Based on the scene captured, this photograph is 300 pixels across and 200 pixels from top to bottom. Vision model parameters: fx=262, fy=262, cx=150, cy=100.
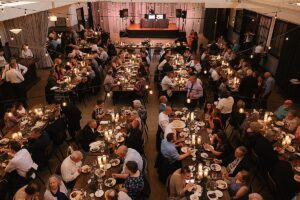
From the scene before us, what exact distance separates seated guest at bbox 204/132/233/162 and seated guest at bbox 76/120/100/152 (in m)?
2.58

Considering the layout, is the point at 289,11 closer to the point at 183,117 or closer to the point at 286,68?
the point at 286,68

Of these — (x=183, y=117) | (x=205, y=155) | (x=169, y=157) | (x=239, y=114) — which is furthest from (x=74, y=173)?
(x=239, y=114)

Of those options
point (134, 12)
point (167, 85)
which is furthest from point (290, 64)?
point (134, 12)

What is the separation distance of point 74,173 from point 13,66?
571cm

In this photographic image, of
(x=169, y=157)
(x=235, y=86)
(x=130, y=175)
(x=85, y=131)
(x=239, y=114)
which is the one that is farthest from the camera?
(x=235, y=86)

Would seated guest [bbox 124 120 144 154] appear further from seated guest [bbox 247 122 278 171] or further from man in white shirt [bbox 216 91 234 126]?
man in white shirt [bbox 216 91 234 126]

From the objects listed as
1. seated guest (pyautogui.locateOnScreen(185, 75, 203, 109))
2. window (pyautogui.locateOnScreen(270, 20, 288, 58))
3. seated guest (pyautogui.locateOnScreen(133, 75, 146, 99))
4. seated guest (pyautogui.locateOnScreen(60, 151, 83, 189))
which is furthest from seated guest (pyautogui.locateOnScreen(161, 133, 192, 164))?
window (pyautogui.locateOnScreen(270, 20, 288, 58))

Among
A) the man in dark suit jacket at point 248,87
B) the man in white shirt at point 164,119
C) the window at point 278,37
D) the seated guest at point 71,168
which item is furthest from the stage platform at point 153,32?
the seated guest at point 71,168

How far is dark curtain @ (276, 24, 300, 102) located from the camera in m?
9.85

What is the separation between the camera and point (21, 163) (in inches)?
203

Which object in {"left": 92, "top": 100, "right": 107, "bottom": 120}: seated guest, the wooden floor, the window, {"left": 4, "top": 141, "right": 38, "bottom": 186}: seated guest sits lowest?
{"left": 4, "top": 141, "right": 38, "bottom": 186}: seated guest

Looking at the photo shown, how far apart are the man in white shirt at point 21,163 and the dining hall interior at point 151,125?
0.07ft

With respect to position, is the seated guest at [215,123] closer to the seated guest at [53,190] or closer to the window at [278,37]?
the seated guest at [53,190]

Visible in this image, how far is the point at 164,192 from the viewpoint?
579 centimetres
